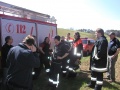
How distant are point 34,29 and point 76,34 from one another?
1614 millimetres

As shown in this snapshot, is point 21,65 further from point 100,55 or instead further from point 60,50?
point 60,50

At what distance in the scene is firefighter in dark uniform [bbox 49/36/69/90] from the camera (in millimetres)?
6652

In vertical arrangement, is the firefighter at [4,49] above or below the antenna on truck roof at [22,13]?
below

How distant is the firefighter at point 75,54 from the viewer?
8.00 metres

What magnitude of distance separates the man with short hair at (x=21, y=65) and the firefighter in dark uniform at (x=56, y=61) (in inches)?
105

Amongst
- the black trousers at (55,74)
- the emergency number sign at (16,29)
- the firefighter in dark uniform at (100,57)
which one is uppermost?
the emergency number sign at (16,29)

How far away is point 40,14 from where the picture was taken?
345 inches

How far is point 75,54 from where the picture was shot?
802 centimetres

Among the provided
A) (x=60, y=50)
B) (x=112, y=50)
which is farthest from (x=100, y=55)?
(x=112, y=50)

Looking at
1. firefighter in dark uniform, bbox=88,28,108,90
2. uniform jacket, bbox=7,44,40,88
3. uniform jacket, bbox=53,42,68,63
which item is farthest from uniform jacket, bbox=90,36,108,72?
uniform jacket, bbox=7,44,40,88

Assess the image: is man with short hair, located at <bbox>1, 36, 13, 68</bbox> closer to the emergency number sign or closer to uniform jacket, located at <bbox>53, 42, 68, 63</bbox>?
the emergency number sign

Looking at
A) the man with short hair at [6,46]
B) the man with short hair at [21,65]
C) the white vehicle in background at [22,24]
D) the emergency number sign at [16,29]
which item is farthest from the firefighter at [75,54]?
the man with short hair at [21,65]

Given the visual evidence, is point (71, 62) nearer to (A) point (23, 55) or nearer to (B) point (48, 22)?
(B) point (48, 22)

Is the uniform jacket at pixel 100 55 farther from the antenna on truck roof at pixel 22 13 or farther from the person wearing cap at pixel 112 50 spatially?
the antenna on truck roof at pixel 22 13
